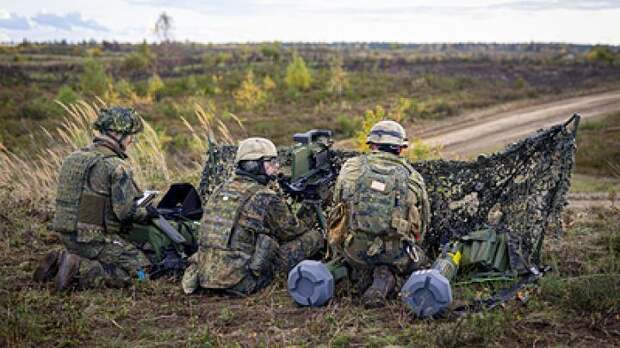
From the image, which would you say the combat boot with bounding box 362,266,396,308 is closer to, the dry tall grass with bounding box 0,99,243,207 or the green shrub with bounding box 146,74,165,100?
the dry tall grass with bounding box 0,99,243,207

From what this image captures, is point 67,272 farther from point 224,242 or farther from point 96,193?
point 224,242

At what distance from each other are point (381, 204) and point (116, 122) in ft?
8.54

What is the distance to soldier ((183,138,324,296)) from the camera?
17.7ft

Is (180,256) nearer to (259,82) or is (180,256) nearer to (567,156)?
(567,156)

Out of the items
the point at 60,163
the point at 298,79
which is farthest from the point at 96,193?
the point at 298,79

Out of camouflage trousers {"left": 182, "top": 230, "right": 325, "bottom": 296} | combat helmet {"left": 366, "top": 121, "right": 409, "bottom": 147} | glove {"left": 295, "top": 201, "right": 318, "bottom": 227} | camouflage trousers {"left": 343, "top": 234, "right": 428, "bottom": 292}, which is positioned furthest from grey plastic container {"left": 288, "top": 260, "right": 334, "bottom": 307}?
glove {"left": 295, "top": 201, "right": 318, "bottom": 227}

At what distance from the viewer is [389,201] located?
505 centimetres

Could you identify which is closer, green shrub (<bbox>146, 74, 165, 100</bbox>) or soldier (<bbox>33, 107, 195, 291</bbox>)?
soldier (<bbox>33, 107, 195, 291</bbox>)

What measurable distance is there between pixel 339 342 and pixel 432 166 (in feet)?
7.48

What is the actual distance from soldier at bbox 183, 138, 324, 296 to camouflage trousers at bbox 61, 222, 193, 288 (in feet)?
1.90

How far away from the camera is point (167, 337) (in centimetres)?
465

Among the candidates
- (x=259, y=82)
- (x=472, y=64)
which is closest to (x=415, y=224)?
(x=259, y=82)

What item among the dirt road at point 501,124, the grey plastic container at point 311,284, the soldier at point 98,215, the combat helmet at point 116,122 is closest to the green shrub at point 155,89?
the dirt road at point 501,124

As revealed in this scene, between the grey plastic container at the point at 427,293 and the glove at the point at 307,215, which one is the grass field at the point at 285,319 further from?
the glove at the point at 307,215
